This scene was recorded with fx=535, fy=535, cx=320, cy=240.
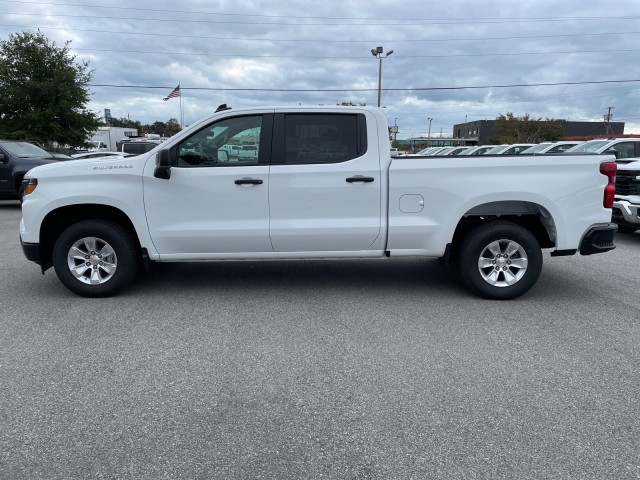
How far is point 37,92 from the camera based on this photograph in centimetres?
2769

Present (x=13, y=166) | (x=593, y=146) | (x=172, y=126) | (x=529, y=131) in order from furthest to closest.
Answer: (x=172, y=126), (x=529, y=131), (x=593, y=146), (x=13, y=166)

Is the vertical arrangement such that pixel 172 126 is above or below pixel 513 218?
above

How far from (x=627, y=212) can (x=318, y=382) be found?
7797 mm

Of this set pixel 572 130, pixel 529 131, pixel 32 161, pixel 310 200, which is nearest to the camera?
pixel 310 200

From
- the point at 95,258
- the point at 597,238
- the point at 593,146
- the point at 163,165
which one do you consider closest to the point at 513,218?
the point at 597,238

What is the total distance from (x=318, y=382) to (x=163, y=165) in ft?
9.47

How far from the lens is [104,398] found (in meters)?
3.54

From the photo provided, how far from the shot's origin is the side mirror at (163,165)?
17.8ft

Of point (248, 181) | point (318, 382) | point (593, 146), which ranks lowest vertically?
point (318, 382)

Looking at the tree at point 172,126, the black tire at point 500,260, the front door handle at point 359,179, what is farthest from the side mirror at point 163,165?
the tree at point 172,126

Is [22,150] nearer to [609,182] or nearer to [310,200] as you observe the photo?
[310,200]

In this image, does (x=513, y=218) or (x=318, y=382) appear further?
(x=513, y=218)

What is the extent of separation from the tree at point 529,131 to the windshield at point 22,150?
62778mm

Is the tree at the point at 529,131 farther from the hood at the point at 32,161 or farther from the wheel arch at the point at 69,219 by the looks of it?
the wheel arch at the point at 69,219
